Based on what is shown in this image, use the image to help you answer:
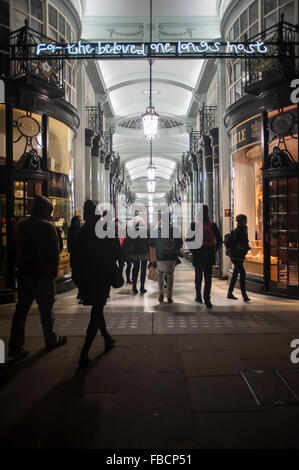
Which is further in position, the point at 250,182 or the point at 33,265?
the point at 250,182

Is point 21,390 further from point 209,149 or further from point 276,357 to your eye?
point 209,149

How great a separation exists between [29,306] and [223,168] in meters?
8.77

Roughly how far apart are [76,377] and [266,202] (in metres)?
6.63

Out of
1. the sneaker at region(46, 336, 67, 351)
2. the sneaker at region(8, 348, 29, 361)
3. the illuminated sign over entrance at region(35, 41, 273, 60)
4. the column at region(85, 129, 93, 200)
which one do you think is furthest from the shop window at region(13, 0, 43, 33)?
the sneaker at region(8, 348, 29, 361)

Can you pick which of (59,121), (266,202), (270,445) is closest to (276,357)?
(270,445)

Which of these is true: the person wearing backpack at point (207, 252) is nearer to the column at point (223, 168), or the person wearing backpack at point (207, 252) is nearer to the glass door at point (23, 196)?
the glass door at point (23, 196)

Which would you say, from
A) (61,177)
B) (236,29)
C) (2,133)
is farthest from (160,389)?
(236,29)

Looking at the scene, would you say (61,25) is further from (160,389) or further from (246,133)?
(160,389)

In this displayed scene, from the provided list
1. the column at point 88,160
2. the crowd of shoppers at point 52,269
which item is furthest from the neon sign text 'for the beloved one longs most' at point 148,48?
the column at point 88,160

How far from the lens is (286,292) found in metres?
8.88

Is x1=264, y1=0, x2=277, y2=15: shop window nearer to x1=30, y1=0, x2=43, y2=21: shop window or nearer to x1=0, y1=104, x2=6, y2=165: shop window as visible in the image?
x1=30, y1=0, x2=43, y2=21: shop window

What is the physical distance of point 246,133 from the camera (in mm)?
10375

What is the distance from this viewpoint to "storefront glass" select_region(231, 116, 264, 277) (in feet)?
32.9
